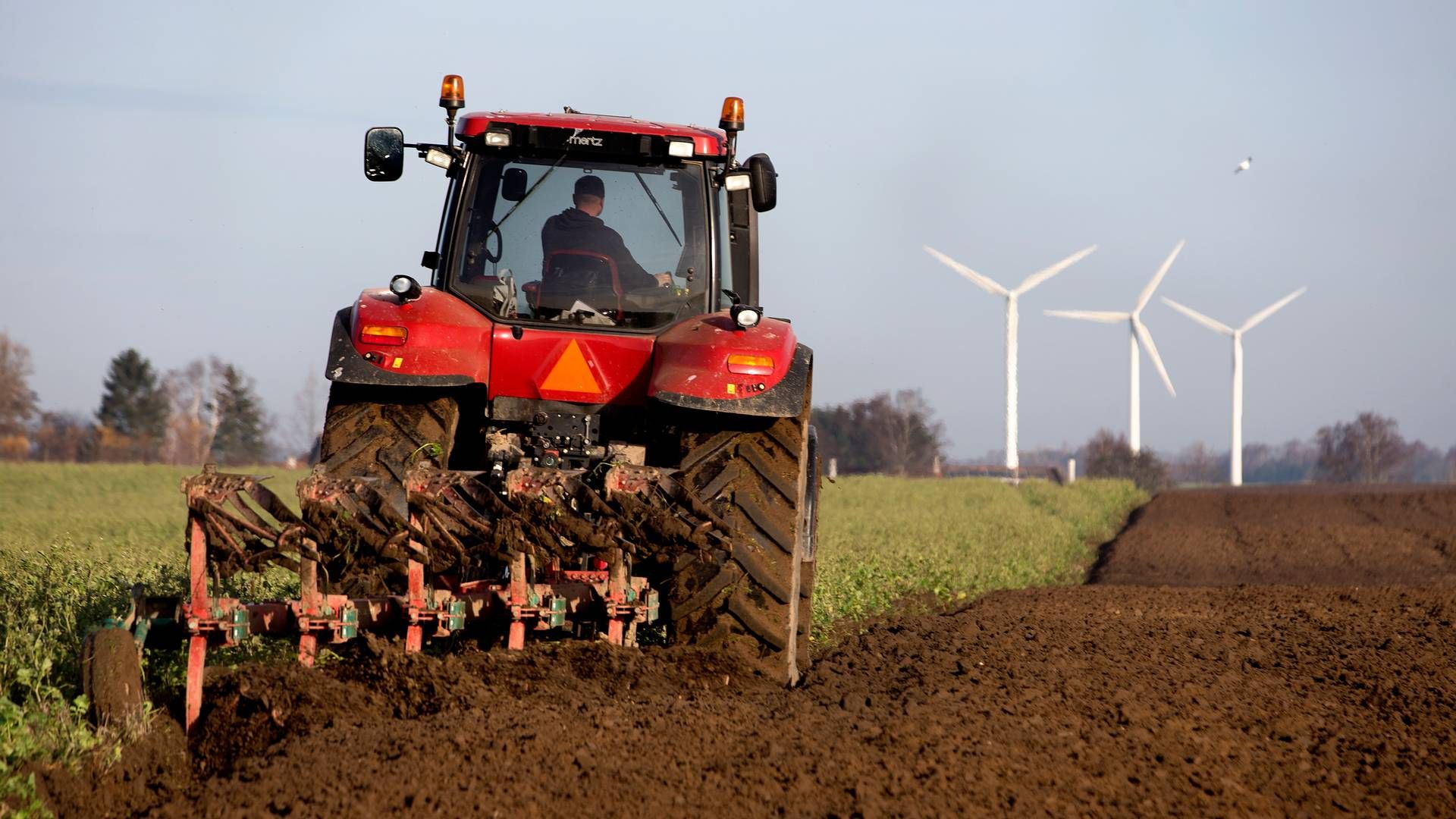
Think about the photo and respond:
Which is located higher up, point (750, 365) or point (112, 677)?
point (750, 365)

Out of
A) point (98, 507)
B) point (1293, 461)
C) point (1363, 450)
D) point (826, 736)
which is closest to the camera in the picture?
point (826, 736)

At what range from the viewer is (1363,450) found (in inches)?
3799

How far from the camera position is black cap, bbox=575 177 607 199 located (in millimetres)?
7172

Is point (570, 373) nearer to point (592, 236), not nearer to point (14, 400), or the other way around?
point (592, 236)

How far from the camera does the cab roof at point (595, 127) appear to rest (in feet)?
23.3

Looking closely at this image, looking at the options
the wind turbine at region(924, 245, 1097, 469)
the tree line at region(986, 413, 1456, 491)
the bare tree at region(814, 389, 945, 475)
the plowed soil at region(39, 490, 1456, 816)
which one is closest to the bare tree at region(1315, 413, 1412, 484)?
the tree line at region(986, 413, 1456, 491)

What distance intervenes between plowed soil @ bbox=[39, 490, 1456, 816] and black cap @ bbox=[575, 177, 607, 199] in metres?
2.26

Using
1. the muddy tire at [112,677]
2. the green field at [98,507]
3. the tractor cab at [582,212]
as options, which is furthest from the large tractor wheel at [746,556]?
the green field at [98,507]

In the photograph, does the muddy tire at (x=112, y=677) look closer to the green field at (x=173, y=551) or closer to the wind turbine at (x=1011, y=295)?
the green field at (x=173, y=551)

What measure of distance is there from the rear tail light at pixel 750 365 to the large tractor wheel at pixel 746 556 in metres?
0.30

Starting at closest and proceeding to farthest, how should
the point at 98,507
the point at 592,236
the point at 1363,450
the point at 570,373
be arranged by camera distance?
the point at 570,373, the point at 592,236, the point at 98,507, the point at 1363,450

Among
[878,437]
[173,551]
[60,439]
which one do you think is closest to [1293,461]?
[878,437]

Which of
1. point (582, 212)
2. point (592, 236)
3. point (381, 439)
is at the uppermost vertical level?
point (582, 212)

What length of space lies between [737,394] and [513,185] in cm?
179
